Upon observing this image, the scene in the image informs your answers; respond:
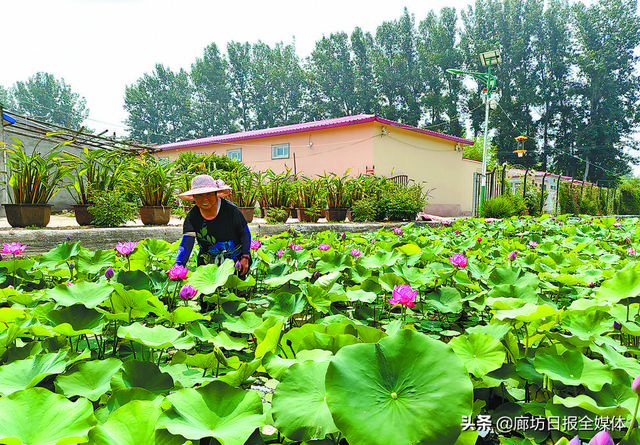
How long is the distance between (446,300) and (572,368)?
720 millimetres

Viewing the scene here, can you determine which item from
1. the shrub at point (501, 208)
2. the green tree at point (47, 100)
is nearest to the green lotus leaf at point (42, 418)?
the shrub at point (501, 208)

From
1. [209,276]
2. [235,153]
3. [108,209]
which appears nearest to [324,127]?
[235,153]

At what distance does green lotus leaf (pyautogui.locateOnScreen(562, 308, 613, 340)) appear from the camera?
1224 millimetres

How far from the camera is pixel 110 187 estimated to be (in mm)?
4855

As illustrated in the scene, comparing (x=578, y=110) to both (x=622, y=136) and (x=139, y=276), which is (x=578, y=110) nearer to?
(x=622, y=136)

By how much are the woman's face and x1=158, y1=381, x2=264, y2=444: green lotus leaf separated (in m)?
1.65

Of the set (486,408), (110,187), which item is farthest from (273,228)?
(486,408)

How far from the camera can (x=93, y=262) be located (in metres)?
2.21

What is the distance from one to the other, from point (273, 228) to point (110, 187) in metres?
2.07

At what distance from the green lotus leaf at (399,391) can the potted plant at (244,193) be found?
18.4 feet

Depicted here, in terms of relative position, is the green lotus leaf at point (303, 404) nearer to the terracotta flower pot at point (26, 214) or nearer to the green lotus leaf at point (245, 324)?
the green lotus leaf at point (245, 324)

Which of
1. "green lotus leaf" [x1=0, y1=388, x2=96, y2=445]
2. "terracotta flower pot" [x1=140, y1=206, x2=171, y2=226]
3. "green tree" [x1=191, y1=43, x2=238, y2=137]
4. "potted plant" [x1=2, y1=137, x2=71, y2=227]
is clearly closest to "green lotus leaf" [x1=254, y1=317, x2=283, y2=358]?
"green lotus leaf" [x1=0, y1=388, x2=96, y2=445]

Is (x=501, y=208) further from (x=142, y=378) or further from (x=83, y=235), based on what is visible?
(x=142, y=378)

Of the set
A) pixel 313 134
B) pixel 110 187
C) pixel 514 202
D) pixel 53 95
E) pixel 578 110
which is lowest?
pixel 514 202
